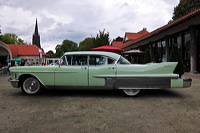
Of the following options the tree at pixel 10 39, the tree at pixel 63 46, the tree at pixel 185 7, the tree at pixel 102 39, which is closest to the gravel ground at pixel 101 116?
the tree at pixel 102 39

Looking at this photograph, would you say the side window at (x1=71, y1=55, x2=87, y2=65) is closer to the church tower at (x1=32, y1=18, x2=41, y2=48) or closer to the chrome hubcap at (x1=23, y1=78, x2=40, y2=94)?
the chrome hubcap at (x1=23, y1=78, x2=40, y2=94)

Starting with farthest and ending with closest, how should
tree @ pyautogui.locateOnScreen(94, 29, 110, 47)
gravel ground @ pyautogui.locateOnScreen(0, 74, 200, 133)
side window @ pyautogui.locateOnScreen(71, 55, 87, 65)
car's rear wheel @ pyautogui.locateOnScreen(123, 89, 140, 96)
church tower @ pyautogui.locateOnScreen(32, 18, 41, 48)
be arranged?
church tower @ pyautogui.locateOnScreen(32, 18, 41, 48) < tree @ pyautogui.locateOnScreen(94, 29, 110, 47) < side window @ pyautogui.locateOnScreen(71, 55, 87, 65) < car's rear wheel @ pyautogui.locateOnScreen(123, 89, 140, 96) < gravel ground @ pyautogui.locateOnScreen(0, 74, 200, 133)

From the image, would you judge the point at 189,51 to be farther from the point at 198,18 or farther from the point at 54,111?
the point at 54,111

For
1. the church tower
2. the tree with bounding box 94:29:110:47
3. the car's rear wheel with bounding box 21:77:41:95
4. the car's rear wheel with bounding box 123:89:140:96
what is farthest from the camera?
the church tower

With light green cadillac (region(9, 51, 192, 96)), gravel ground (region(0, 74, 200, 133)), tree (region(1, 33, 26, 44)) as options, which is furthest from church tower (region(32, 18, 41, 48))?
gravel ground (region(0, 74, 200, 133))

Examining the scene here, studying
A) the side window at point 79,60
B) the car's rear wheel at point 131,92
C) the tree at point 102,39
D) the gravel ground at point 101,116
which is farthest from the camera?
the tree at point 102,39

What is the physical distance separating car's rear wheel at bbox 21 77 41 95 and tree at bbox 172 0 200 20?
27370mm

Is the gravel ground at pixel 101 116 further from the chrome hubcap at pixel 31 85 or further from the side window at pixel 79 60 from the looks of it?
the side window at pixel 79 60

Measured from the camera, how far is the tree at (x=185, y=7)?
953 inches

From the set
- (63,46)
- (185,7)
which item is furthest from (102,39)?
(63,46)

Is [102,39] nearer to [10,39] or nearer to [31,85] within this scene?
[31,85]

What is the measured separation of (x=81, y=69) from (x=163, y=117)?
2.69 m

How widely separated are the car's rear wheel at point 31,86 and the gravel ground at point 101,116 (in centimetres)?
71

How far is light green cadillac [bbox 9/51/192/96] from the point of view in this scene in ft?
14.6
